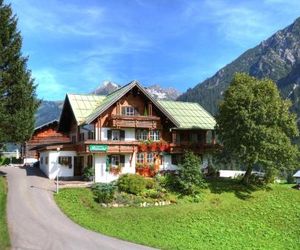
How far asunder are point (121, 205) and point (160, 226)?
20.2 feet

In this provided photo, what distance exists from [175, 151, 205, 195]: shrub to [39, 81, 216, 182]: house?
6.63 m

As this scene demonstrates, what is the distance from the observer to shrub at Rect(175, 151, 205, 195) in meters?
47.9

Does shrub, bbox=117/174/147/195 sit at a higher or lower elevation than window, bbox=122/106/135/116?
lower

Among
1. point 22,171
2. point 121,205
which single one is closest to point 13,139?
point 22,171

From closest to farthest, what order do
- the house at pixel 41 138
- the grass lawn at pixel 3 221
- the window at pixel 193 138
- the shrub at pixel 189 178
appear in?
the grass lawn at pixel 3 221
the shrub at pixel 189 178
the window at pixel 193 138
the house at pixel 41 138

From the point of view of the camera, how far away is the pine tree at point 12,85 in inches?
1944

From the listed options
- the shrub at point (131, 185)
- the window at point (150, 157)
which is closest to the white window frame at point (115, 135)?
the window at point (150, 157)

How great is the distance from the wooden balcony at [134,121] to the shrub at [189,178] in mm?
7552

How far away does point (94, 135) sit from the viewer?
5288 cm

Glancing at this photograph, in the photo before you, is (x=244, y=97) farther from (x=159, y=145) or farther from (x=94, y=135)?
(x=94, y=135)

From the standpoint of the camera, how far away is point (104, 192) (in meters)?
42.8

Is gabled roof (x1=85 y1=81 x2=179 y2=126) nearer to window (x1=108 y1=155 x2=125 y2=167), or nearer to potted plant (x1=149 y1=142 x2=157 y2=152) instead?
potted plant (x1=149 y1=142 x2=157 y2=152)

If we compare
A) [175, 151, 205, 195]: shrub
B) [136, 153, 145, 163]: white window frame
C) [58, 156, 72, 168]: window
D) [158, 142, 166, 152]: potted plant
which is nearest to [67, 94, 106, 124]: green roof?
[58, 156, 72, 168]: window

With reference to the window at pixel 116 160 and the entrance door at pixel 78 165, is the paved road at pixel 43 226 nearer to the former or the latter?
the entrance door at pixel 78 165
